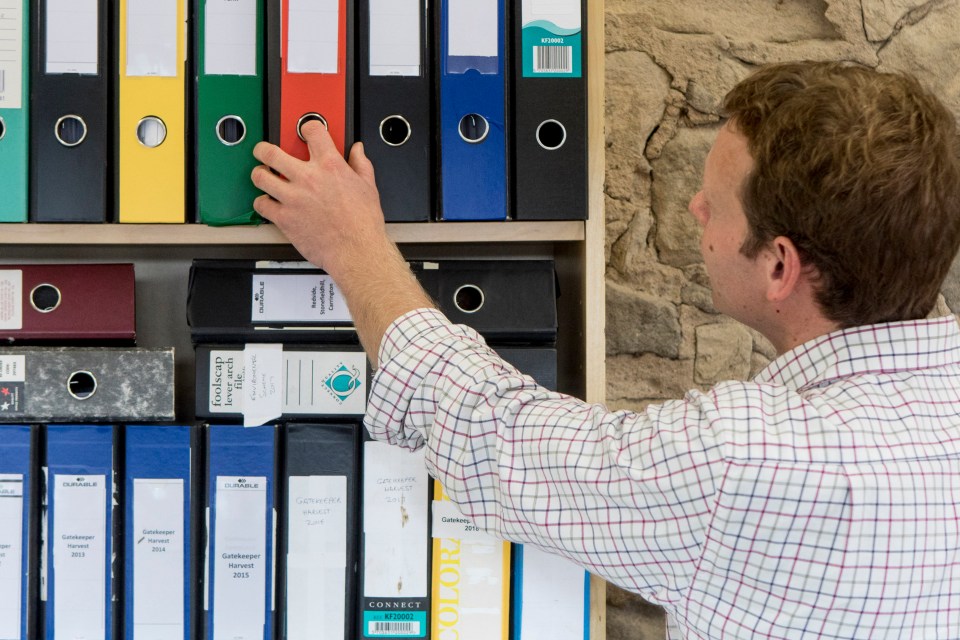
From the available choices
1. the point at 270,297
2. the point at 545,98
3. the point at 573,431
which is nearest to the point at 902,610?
the point at 573,431

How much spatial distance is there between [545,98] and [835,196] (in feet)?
1.14

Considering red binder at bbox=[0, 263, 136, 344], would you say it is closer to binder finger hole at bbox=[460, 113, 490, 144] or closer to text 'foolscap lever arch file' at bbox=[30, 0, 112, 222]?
text 'foolscap lever arch file' at bbox=[30, 0, 112, 222]

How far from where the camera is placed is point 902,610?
0.76 meters

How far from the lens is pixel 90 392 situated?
3.35 feet

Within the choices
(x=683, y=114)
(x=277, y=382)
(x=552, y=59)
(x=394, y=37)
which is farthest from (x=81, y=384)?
(x=683, y=114)

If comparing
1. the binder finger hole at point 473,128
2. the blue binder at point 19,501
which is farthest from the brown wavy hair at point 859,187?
the blue binder at point 19,501

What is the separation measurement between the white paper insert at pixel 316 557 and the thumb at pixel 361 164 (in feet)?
1.20

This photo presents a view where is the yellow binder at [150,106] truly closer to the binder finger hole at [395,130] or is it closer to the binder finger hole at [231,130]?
the binder finger hole at [231,130]

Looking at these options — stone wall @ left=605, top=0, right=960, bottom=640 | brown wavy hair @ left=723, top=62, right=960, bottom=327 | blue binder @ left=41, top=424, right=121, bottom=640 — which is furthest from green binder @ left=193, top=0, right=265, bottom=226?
stone wall @ left=605, top=0, right=960, bottom=640

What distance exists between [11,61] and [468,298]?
606mm

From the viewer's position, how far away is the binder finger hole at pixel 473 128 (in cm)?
96

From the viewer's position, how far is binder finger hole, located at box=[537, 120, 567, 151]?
97 cm

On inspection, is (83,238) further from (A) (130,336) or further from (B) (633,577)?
(B) (633,577)

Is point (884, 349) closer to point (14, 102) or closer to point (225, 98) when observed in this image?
point (225, 98)
